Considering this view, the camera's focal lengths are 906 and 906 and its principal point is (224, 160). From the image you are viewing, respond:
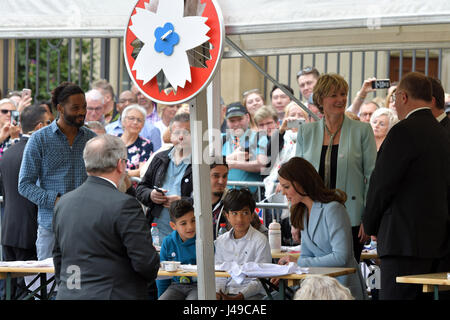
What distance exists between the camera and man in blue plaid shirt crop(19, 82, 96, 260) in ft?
23.8

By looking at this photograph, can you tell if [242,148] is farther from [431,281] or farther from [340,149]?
[431,281]

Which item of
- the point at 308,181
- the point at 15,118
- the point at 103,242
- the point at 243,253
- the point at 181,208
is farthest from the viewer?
the point at 15,118

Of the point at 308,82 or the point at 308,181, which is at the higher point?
the point at 308,82

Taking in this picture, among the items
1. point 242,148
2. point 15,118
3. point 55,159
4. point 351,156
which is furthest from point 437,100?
point 15,118

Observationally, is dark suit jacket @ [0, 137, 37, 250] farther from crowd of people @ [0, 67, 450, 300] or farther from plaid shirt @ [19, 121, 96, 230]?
plaid shirt @ [19, 121, 96, 230]

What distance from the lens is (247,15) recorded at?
506 cm

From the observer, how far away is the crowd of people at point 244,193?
505cm

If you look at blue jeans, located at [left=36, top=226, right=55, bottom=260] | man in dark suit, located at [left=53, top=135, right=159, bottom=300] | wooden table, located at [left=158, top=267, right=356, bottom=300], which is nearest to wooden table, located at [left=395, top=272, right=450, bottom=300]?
wooden table, located at [left=158, top=267, right=356, bottom=300]

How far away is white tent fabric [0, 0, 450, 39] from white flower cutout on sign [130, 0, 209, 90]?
0.42m

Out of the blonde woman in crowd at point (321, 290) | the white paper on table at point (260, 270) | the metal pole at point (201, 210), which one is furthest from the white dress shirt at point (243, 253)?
the blonde woman in crowd at point (321, 290)

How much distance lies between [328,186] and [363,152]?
37 cm

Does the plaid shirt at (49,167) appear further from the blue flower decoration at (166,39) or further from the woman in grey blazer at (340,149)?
the blue flower decoration at (166,39)

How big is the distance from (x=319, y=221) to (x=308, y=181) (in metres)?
0.30
